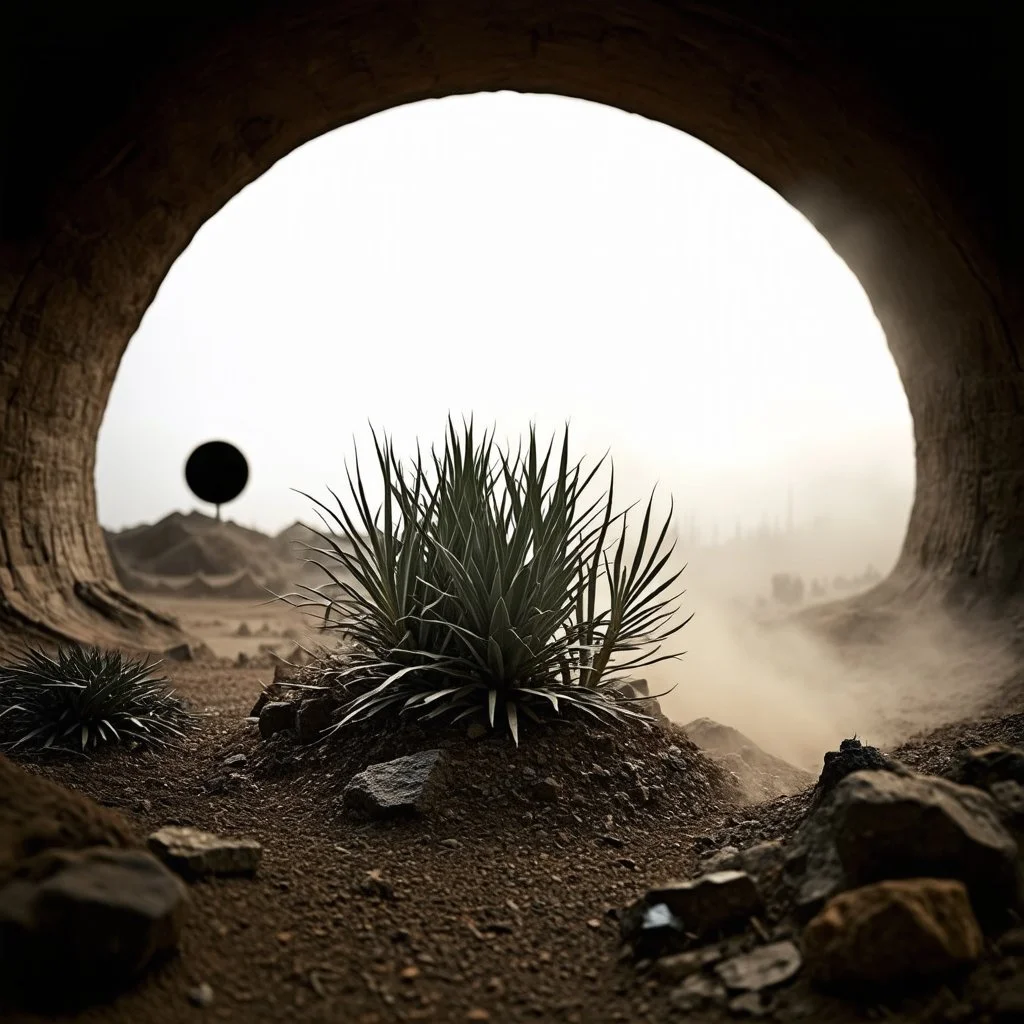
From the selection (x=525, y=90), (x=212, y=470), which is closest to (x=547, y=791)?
(x=525, y=90)

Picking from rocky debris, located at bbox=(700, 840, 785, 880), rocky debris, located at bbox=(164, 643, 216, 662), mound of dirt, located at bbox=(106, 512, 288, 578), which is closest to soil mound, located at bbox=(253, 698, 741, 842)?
rocky debris, located at bbox=(700, 840, 785, 880)

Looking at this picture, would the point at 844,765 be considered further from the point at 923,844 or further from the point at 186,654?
the point at 186,654

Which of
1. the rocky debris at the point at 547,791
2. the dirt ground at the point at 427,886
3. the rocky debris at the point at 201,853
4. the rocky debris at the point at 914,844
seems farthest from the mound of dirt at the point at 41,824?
the rocky debris at the point at 914,844

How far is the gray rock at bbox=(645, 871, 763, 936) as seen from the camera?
2.17 meters

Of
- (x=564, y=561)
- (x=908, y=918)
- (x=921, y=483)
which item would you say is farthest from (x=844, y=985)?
(x=921, y=483)

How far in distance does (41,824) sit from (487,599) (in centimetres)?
Result: 190

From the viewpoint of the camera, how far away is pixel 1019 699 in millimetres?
4906

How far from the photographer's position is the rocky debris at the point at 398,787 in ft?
10.1

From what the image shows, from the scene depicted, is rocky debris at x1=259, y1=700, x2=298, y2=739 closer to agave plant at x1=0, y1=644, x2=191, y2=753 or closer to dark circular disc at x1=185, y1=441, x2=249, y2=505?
agave plant at x1=0, y1=644, x2=191, y2=753

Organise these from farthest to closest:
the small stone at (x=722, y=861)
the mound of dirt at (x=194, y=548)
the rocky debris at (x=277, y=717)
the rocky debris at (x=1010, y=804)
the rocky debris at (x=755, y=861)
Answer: the mound of dirt at (x=194, y=548) → the rocky debris at (x=277, y=717) → the small stone at (x=722, y=861) → the rocky debris at (x=755, y=861) → the rocky debris at (x=1010, y=804)

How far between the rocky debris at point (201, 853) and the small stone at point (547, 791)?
108 centimetres

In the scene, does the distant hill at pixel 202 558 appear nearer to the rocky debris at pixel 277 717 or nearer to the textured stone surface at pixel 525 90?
the textured stone surface at pixel 525 90

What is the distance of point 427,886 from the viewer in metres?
2.61

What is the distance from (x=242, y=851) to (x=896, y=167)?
552 cm
